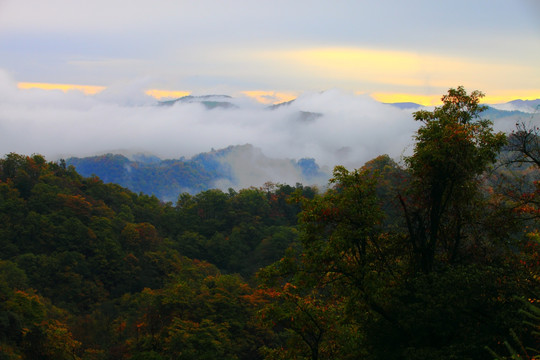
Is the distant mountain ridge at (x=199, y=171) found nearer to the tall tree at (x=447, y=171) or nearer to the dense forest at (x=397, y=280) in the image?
the dense forest at (x=397, y=280)

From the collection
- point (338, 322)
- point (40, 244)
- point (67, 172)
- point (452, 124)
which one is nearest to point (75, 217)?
point (40, 244)

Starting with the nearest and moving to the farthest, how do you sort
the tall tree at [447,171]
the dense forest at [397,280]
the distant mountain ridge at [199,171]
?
the dense forest at [397,280] → the tall tree at [447,171] → the distant mountain ridge at [199,171]

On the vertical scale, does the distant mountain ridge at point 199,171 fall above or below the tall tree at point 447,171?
below

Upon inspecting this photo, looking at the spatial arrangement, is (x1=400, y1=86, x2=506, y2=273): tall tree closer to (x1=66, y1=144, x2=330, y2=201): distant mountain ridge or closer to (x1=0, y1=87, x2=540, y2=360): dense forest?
(x1=0, y1=87, x2=540, y2=360): dense forest

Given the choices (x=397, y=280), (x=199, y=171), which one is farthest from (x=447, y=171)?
(x=199, y=171)

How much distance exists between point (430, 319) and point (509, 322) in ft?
3.94

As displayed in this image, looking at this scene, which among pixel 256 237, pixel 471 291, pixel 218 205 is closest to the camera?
pixel 471 291

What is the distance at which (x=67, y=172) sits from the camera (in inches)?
1734

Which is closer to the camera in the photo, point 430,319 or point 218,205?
point 430,319

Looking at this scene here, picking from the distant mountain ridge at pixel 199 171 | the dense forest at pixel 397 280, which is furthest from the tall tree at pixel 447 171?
the distant mountain ridge at pixel 199 171

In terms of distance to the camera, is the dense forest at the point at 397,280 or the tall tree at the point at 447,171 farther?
the tall tree at the point at 447,171

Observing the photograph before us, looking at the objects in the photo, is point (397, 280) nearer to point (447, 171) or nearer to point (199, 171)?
point (447, 171)

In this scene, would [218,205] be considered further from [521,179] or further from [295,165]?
[295,165]

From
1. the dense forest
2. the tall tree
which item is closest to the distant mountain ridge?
the dense forest
